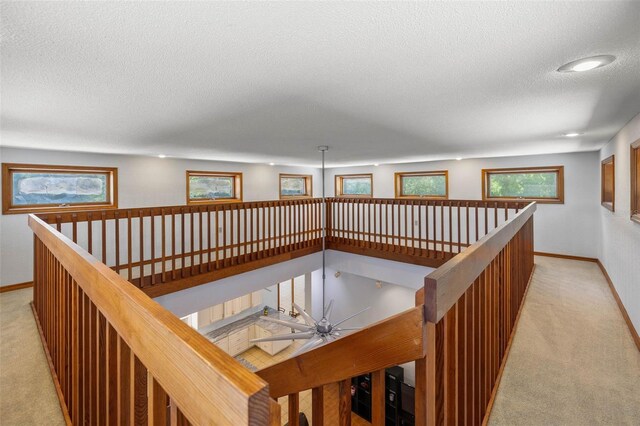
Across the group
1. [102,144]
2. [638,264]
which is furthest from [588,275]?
[102,144]

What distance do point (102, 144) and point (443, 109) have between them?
453 cm

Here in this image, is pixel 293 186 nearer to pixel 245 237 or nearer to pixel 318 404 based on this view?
pixel 245 237

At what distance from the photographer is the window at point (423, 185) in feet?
23.7

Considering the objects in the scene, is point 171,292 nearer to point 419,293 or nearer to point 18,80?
point 18,80

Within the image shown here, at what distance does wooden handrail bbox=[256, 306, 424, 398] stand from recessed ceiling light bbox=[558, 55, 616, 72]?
196 centimetres

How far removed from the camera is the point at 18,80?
6.36ft

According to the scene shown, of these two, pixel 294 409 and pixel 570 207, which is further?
pixel 570 207

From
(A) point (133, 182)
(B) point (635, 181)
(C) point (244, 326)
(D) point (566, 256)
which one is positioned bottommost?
(C) point (244, 326)

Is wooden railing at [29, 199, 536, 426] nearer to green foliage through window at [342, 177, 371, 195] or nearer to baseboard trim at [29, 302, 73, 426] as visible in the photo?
baseboard trim at [29, 302, 73, 426]

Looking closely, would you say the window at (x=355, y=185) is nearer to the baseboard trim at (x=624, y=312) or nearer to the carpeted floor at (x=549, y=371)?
the baseboard trim at (x=624, y=312)

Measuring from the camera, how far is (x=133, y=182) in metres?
5.65

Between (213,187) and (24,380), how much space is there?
542 cm

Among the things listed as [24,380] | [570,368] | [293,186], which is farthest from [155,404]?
[293,186]

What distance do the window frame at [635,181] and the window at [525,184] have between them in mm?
3151
